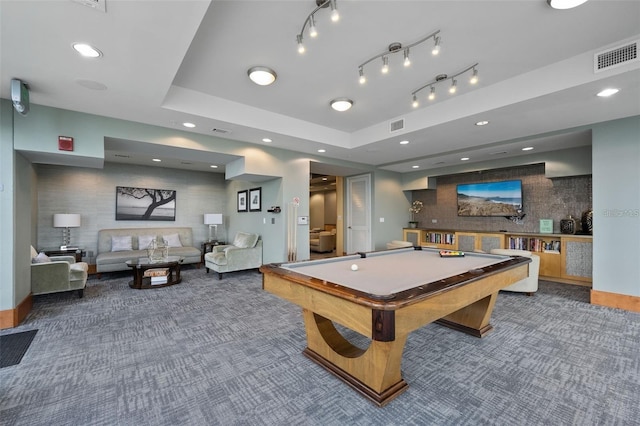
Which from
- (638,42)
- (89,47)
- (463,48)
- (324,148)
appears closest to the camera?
(89,47)

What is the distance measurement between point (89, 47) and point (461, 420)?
3.63 m

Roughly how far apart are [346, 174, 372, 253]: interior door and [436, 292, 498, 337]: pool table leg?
391 centimetres

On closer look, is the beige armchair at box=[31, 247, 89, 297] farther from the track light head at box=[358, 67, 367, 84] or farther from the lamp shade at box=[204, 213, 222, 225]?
the track light head at box=[358, 67, 367, 84]

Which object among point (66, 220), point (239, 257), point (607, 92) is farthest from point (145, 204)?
point (607, 92)

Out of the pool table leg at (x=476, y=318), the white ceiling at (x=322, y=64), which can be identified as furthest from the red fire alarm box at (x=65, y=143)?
the pool table leg at (x=476, y=318)

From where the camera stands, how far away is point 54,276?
3.80 meters

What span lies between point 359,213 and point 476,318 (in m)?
4.61

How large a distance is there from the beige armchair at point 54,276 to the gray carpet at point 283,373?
475 mm

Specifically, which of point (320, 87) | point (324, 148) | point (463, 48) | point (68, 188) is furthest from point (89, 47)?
point (68, 188)

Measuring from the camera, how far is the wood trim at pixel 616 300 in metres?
3.43

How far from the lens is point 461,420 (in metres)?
1.62

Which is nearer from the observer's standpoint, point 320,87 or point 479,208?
point 320,87

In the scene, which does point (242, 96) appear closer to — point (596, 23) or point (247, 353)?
point (247, 353)

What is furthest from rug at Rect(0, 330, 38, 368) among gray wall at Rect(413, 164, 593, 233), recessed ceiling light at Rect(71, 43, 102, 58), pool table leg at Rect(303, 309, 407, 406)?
gray wall at Rect(413, 164, 593, 233)
